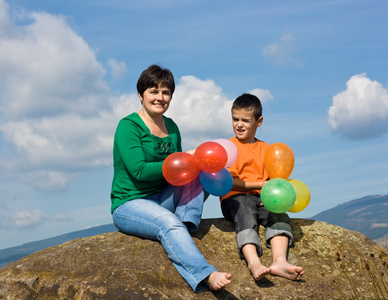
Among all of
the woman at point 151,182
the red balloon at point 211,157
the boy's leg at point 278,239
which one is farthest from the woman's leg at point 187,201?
the boy's leg at point 278,239

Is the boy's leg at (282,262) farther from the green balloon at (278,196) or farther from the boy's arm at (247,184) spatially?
the boy's arm at (247,184)

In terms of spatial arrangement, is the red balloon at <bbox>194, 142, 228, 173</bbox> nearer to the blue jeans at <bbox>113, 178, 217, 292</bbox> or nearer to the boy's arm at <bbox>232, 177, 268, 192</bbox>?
the blue jeans at <bbox>113, 178, 217, 292</bbox>

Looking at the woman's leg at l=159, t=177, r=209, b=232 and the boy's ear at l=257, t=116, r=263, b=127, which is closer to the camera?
the woman's leg at l=159, t=177, r=209, b=232

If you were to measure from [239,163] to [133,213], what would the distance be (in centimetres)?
156

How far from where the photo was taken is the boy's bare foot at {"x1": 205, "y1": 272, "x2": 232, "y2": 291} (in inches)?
167

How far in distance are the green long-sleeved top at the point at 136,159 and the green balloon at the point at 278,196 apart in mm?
1277

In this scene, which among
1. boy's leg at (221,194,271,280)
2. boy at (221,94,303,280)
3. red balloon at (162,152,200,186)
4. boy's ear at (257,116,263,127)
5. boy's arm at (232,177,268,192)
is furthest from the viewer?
boy's ear at (257,116,263,127)

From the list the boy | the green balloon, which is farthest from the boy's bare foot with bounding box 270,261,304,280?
the green balloon

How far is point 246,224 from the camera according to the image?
5.21 metres

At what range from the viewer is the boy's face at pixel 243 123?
563 cm

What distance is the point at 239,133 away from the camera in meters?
5.68

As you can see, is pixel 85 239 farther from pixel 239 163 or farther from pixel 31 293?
pixel 239 163

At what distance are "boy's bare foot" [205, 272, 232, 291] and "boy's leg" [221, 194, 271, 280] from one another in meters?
0.52

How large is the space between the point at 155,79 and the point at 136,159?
1022 millimetres
